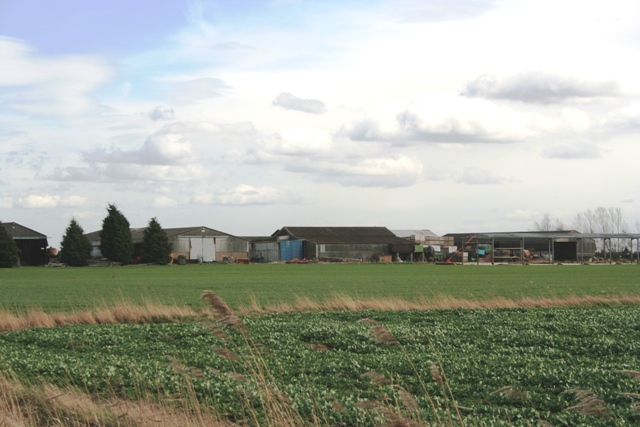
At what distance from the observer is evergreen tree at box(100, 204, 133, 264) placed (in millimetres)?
113750


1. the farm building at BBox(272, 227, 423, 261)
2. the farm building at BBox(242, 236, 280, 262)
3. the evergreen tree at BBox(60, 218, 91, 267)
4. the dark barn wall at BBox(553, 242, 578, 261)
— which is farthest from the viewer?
the farm building at BBox(242, 236, 280, 262)

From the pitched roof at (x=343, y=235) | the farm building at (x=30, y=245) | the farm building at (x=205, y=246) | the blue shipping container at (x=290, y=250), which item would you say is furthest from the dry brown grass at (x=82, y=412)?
the blue shipping container at (x=290, y=250)

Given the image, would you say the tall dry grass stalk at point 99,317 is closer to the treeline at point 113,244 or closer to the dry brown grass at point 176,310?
the dry brown grass at point 176,310

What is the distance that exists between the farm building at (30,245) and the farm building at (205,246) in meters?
15.7

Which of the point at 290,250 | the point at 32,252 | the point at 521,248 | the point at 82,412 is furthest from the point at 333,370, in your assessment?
the point at 290,250

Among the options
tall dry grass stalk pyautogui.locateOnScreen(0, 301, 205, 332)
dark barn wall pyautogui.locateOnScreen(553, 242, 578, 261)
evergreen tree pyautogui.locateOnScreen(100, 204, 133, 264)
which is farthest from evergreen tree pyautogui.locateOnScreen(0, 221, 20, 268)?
dark barn wall pyautogui.locateOnScreen(553, 242, 578, 261)

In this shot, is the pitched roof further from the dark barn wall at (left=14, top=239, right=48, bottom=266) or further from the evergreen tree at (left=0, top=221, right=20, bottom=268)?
the evergreen tree at (left=0, top=221, right=20, bottom=268)

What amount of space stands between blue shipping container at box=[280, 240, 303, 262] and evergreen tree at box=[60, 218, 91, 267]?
3967cm

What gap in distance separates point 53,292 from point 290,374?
3615 cm

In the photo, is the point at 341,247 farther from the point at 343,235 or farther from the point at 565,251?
the point at 565,251

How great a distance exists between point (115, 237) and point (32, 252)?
755 inches

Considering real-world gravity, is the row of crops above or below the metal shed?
below

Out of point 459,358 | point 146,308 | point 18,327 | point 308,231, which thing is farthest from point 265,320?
point 308,231

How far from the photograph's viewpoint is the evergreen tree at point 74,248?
111 meters
